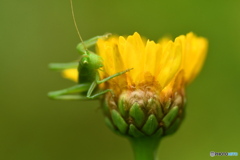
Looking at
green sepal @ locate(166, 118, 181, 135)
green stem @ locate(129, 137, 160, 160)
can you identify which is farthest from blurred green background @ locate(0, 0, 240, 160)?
green sepal @ locate(166, 118, 181, 135)

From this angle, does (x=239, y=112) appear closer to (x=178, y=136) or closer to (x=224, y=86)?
(x=224, y=86)

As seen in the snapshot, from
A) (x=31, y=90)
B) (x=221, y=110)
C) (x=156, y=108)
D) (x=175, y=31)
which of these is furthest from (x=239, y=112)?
(x=31, y=90)

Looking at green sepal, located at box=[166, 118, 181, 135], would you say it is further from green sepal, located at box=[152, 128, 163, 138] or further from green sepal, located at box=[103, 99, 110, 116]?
green sepal, located at box=[103, 99, 110, 116]

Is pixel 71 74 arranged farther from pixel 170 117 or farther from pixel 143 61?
pixel 170 117

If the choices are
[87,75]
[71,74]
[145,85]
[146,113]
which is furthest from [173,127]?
[71,74]

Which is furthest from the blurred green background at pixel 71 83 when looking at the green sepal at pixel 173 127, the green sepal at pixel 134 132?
the green sepal at pixel 134 132
